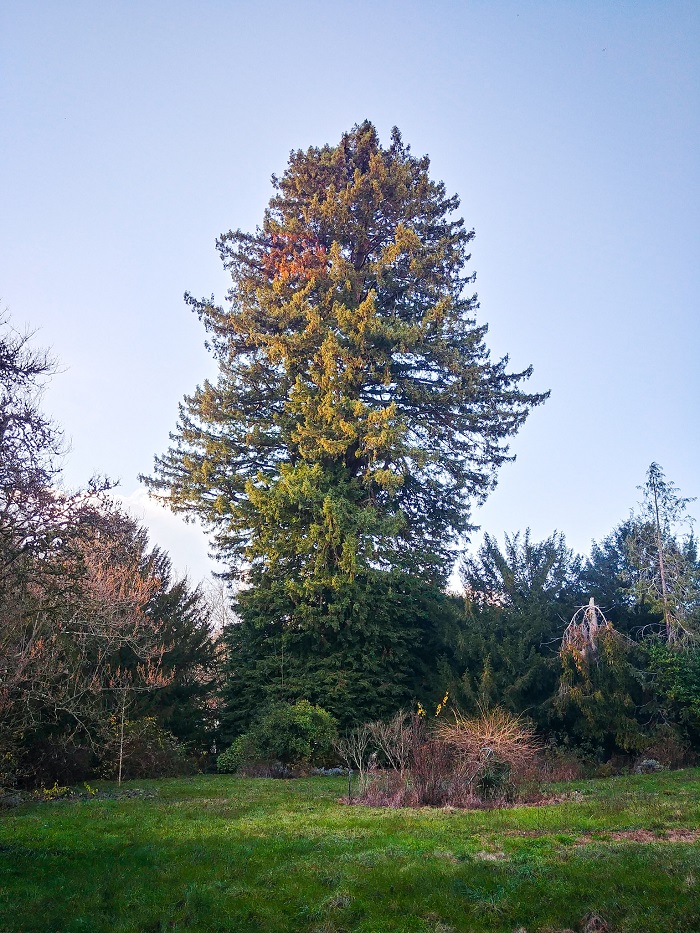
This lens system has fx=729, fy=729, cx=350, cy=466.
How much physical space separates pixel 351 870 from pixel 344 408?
16275 mm

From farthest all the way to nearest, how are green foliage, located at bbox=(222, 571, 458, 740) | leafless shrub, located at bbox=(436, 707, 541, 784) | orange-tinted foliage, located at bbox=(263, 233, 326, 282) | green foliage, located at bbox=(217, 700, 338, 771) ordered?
orange-tinted foliage, located at bbox=(263, 233, 326, 282), green foliage, located at bbox=(222, 571, 458, 740), green foliage, located at bbox=(217, 700, 338, 771), leafless shrub, located at bbox=(436, 707, 541, 784)

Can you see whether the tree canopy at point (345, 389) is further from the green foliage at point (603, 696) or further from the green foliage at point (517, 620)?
the green foliage at point (603, 696)

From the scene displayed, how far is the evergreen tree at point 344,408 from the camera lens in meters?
21.4

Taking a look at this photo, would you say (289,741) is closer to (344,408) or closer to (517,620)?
(517,620)

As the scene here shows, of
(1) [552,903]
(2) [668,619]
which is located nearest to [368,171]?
(2) [668,619]

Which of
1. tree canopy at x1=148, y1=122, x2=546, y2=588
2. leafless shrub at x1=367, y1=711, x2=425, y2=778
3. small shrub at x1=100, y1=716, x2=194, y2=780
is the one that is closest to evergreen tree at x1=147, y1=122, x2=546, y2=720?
tree canopy at x1=148, y1=122, x2=546, y2=588

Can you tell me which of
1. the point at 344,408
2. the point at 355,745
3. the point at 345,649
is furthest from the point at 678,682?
the point at 344,408

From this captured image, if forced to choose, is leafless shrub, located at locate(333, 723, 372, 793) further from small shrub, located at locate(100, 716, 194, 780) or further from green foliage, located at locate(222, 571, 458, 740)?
small shrub, located at locate(100, 716, 194, 780)

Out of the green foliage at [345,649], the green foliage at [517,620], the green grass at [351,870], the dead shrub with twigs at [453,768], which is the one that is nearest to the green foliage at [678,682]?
the green foliage at [517,620]

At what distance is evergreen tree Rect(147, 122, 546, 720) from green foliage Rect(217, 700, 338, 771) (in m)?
2.35

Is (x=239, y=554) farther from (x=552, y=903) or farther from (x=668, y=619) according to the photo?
(x=552, y=903)

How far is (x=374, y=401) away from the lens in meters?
24.7

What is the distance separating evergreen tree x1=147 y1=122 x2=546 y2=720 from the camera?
21406 mm

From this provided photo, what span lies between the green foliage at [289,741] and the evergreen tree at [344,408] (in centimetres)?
235
